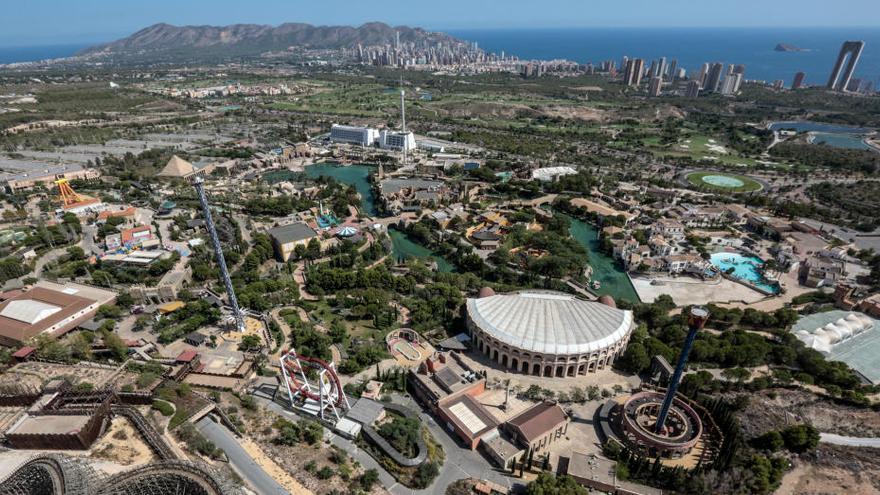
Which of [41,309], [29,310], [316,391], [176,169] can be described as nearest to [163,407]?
[316,391]

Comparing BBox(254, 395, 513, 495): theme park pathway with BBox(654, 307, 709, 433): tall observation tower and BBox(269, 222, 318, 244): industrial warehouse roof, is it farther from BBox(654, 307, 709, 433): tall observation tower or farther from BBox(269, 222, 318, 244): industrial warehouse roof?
BBox(269, 222, 318, 244): industrial warehouse roof

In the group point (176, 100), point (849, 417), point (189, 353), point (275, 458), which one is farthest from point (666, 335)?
point (176, 100)

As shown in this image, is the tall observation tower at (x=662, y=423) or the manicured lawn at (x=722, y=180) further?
the manicured lawn at (x=722, y=180)

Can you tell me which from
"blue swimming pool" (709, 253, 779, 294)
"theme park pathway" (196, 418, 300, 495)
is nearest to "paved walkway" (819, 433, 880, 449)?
"blue swimming pool" (709, 253, 779, 294)

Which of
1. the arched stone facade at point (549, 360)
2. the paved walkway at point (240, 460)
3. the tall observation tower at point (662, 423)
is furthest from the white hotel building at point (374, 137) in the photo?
the paved walkway at point (240, 460)

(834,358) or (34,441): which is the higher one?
(34,441)

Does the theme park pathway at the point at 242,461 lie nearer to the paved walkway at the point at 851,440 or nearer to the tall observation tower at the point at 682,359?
the tall observation tower at the point at 682,359

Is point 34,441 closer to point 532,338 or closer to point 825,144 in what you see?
point 532,338
